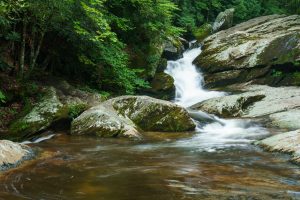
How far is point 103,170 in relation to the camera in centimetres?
591

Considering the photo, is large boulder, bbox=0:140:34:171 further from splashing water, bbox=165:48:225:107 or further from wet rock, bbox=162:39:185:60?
wet rock, bbox=162:39:185:60

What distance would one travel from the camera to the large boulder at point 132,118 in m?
9.73

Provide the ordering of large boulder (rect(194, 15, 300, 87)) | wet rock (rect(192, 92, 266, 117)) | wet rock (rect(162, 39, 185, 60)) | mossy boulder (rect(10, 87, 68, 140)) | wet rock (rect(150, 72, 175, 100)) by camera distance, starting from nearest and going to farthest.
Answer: mossy boulder (rect(10, 87, 68, 140)) → wet rock (rect(192, 92, 266, 117)) → wet rock (rect(150, 72, 175, 100)) → large boulder (rect(194, 15, 300, 87)) → wet rock (rect(162, 39, 185, 60))

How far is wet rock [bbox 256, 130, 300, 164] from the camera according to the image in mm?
6818

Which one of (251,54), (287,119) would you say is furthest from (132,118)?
(251,54)

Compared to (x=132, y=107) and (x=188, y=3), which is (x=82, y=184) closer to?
(x=132, y=107)

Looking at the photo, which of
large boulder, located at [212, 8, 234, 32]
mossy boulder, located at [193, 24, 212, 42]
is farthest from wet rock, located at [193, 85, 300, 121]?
large boulder, located at [212, 8, 234, 32]

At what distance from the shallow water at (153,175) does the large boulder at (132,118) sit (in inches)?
57.9

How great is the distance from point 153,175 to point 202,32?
21507 mm

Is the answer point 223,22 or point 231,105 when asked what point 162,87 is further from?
point 223,22

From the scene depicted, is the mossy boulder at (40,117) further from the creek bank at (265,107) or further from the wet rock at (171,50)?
the wet rock at (171,50)

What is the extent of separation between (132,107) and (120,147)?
300cm

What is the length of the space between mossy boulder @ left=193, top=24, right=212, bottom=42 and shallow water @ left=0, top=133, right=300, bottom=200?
17.9 m

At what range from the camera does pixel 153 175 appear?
5461 millimetres
